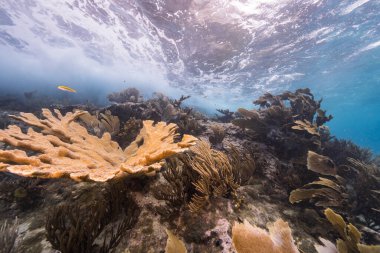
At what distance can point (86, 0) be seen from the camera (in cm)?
1316

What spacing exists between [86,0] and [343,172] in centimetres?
1697

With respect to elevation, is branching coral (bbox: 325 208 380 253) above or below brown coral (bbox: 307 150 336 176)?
below

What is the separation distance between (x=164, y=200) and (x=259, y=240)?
4.97 ft

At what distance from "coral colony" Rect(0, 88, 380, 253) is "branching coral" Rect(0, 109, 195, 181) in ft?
0.04

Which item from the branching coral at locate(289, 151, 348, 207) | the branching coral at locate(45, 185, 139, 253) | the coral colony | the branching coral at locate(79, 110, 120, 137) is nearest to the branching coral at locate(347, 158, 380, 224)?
Result: the coral colony

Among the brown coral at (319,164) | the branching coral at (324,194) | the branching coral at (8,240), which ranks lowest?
the branching coral at (8,240)

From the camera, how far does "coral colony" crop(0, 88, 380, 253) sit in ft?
5.82

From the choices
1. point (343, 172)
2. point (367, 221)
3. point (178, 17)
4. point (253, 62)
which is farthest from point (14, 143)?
point (253, 62)

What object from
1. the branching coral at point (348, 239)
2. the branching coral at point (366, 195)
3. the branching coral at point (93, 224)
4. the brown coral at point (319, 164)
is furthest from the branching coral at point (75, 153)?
the branching coral at point (366, 195)

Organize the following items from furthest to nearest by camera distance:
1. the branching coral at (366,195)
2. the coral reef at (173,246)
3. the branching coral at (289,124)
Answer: the branching coral at (289,124)
the branching coral at (366,195)
the coral reef at (173,246)

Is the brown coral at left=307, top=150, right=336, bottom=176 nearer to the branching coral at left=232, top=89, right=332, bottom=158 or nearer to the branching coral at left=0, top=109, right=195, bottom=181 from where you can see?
the branching coral at left=232, top=89, right=332, bottom=158

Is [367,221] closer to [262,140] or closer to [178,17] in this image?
[262,140]

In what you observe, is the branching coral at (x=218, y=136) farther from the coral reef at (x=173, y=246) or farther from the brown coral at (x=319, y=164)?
the coral reef at (x=173, y=246)

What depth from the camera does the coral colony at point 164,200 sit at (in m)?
1.78
